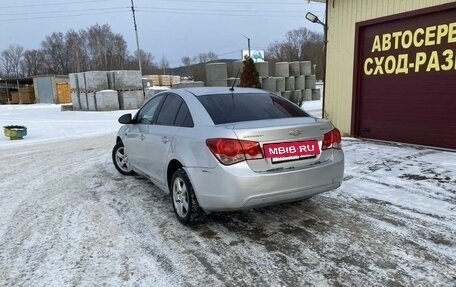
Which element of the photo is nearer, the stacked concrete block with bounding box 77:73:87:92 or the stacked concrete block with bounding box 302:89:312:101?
the stacked concrete block with bounding box 77:73:87:92

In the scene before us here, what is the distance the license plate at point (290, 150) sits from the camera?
3719 millimetres

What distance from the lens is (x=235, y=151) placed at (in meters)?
3.63

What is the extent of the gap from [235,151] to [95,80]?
2252 centimetres

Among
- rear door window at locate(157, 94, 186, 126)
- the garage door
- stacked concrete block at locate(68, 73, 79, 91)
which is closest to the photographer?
rear door window at locate(157, 94, 186, 126)

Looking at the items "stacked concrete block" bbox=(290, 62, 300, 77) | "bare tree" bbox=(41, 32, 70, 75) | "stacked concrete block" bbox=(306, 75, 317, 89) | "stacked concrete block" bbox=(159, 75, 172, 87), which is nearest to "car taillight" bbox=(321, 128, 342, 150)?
"stacked concrete block" bbox=(290, 62, 300, 77)

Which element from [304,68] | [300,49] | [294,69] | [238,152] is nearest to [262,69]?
[294,69]

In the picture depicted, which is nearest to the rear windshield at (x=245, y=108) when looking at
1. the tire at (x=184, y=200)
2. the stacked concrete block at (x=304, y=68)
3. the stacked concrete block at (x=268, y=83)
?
the tire at (x=184, y=200)

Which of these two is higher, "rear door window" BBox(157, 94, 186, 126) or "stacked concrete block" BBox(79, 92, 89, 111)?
"rear door window" BBox(157, 94, 186, 126)

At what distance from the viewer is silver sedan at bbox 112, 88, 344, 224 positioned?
143 inches

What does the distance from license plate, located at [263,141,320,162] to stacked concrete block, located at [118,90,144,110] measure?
2220 centimetres

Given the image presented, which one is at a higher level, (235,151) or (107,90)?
(107,90)

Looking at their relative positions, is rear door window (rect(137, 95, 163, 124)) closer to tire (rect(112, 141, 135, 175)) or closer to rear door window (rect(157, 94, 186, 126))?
rear door window (rect(157, 94, 186, 126))

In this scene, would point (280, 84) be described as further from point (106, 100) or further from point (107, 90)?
point (106, 100)

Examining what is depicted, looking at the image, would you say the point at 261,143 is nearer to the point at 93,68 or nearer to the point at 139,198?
the point at 139,198
